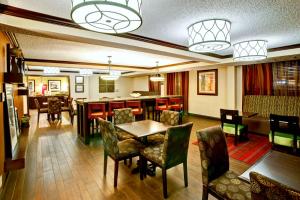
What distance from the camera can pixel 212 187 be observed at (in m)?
1.67

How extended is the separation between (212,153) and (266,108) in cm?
444

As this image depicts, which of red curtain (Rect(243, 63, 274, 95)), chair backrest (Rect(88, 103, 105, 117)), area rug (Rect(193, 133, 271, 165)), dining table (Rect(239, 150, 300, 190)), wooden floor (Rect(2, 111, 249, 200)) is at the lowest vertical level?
wooden floor (Rect(2, 111, 249, 200))

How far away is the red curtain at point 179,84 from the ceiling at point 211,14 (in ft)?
16.8

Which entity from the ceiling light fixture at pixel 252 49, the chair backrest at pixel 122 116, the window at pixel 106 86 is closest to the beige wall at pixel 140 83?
the window at pixel 106 86

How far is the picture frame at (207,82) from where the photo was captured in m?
7.01

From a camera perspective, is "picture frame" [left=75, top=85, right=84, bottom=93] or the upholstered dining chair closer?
the upholstered dining chair

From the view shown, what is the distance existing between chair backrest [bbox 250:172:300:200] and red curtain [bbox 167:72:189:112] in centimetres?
748

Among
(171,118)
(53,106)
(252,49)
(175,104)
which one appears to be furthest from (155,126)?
(53,106)

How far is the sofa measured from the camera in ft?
15.3

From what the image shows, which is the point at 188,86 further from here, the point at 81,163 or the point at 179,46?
the point at 81,163

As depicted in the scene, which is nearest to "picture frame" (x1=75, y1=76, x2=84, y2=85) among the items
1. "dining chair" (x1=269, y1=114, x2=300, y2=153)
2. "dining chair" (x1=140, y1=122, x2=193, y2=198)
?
"dining chair" (x1=140, y1=122, x2=193, y2=198)

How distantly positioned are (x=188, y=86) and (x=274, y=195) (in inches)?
298

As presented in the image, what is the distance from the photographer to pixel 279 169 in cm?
146

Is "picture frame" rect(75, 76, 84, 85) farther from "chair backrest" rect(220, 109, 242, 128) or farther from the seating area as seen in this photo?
"chair backrest" rect(220, 109, 242, 128)
